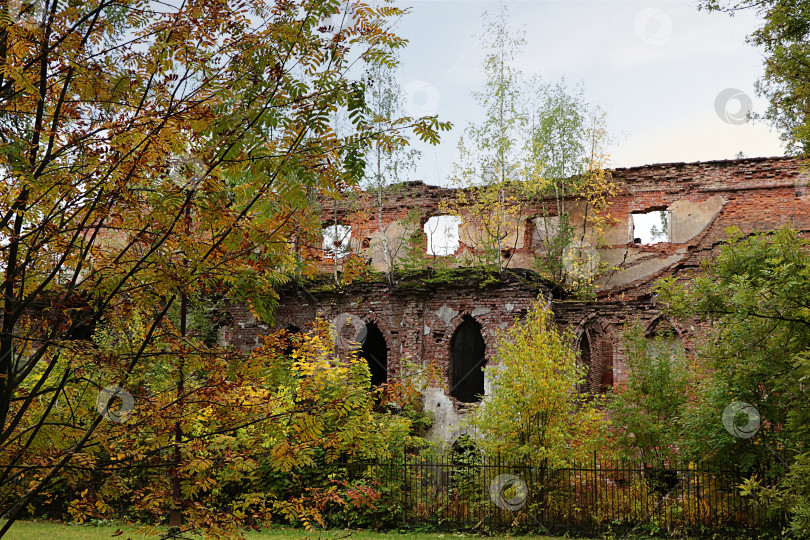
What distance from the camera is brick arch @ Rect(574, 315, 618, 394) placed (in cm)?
2208

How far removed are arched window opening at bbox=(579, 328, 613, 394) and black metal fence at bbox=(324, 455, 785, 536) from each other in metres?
7.99

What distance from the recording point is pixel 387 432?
14734 mm

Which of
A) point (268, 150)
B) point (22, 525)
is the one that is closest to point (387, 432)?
point (22, 525)

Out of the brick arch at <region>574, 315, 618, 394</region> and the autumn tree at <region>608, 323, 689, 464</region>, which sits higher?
the brick arch at <region>574, 315, 618, 394</region>

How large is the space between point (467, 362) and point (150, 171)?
18494mm

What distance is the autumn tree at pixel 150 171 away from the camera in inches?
147

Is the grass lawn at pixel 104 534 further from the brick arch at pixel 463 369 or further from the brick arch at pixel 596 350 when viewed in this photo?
the brick arch at pixel 596 350

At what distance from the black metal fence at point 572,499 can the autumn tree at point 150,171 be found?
10.8 meters

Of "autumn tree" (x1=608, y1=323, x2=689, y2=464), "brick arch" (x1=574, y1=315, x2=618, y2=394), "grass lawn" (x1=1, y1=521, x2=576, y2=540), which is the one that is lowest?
"grass lawn" (x1=1, y1=521, x2=576, y2=540)

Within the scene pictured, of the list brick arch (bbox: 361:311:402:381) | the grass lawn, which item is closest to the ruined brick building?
brick arch (bbox: 361:311:402:381)

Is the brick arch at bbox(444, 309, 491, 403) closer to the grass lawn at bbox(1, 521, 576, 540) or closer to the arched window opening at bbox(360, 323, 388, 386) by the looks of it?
the arched window opening at bbox(360, 323, 388, 386)

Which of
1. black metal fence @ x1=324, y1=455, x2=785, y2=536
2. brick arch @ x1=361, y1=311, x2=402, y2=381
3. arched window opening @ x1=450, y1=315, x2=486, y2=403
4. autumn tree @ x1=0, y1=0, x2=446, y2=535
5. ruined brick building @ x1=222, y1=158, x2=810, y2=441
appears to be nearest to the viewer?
autumn tree @ x1=0, y1=0, x2=446, y2=535

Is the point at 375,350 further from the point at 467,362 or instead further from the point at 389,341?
the point at 467,362

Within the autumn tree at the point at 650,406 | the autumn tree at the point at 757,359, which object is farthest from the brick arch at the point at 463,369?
the autumn tree at the point at 757,359
